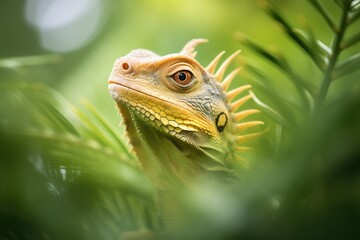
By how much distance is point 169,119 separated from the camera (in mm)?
1419

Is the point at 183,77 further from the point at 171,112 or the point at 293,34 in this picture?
the point at 293,34

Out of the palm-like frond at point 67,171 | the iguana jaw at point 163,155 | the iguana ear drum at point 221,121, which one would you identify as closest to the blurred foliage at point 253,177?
the palm-like frond at point 67,171

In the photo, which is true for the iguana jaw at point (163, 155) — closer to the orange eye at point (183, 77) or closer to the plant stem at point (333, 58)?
the orange eye at point (183, 77)

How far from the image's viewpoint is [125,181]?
103cm

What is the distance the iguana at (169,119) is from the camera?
1373 mm

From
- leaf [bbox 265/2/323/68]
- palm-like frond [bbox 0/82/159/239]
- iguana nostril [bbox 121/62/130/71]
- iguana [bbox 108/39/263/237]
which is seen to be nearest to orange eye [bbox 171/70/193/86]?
iguana [bbox 108/39/263/237]

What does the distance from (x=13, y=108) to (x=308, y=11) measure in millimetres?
1767

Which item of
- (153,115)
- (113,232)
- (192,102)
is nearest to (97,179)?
(113,232)

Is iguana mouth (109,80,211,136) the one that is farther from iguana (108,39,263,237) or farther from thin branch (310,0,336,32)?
thin branch (310,0,336,32)

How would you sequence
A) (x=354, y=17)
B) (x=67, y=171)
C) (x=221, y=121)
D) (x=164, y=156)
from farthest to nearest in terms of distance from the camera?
1. (x=221, y=121)
2. (x=164, y=156)
3. (x=354, y=17)
4. (x=67, y=171)

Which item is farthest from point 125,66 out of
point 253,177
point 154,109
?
point 253,177

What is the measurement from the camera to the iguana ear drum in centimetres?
150

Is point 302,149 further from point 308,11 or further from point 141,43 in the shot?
point 141,43

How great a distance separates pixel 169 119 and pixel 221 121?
0.17 m
